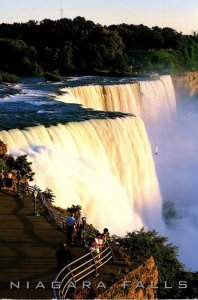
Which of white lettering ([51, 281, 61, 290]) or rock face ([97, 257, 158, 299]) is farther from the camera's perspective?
rock face ([97, 257, 158, 299])

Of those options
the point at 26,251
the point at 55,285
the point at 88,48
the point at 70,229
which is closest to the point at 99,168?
the point at 70,229

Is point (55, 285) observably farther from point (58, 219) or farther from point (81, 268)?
point (58, 219)

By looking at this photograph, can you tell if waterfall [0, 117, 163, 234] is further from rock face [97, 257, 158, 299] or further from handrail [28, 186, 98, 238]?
rock face [97, 257, 158, 299]

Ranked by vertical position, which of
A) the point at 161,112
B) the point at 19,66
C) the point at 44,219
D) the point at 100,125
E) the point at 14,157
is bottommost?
the point at 44,219

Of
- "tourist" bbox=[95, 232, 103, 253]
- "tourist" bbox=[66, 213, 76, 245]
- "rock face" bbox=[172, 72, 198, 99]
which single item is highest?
"rock face" bbox=[172, 72, 198, 99]

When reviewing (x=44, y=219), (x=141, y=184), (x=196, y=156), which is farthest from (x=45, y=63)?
(x=44, y=219)

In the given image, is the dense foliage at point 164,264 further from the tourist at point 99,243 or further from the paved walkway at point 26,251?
the paved walkway at point 26,251

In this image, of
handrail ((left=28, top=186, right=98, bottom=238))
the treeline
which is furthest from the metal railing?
the treeline

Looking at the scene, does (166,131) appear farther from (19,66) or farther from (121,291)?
(121,291)
